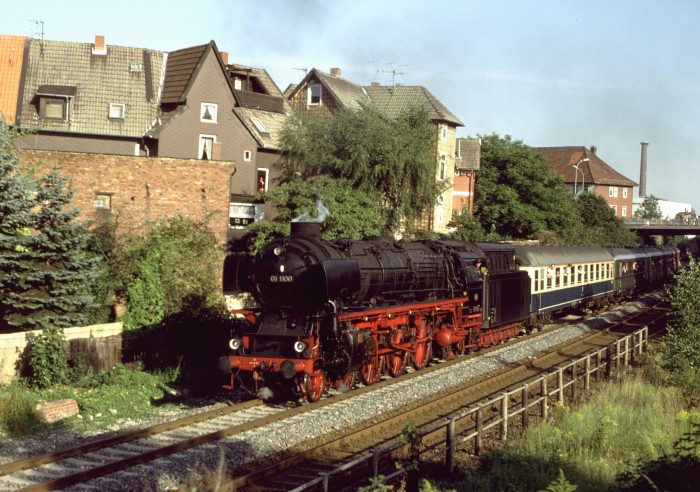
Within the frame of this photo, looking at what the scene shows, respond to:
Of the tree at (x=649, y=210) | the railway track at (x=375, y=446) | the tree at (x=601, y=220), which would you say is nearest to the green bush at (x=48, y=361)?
the railway track at (x=375, y=446)

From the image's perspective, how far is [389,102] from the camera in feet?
177

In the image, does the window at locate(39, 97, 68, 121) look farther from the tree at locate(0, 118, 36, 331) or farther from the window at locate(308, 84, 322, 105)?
the tree at locate(0, 118, 36, 331)

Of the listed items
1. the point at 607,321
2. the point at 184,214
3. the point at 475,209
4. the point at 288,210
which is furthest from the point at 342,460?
the point at 475,209

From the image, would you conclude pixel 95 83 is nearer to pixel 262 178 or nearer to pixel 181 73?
pixel 181 73

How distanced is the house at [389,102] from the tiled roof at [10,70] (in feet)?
53.4

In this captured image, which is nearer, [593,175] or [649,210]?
[593,175]

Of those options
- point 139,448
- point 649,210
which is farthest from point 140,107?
point 649,210

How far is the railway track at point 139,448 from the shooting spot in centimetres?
1077

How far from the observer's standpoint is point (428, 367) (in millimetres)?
20688

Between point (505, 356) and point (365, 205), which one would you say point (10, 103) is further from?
point (505, 356)

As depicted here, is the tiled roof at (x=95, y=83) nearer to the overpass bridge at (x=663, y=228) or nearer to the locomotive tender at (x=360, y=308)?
the locomotive tender at (x=360, y=308)

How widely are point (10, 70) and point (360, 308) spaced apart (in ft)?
96.4

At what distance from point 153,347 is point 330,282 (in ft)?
24.5

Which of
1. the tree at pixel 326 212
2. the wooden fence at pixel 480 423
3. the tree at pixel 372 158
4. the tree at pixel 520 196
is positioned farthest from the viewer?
the tree at pixel 520 196
